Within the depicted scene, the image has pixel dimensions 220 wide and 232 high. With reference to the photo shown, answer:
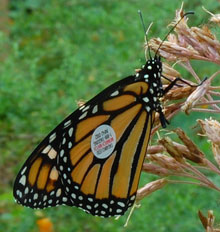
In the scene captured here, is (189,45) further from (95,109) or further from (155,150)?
(95,109)

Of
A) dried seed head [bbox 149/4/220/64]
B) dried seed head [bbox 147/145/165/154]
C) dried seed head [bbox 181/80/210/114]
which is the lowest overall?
dried seed head [bbox 147/145/165/154]

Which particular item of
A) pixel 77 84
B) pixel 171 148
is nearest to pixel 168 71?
pixel 171 148

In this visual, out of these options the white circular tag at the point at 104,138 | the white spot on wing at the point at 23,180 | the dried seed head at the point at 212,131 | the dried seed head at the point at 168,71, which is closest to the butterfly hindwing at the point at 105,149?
the white circular tag at the point at 104,138

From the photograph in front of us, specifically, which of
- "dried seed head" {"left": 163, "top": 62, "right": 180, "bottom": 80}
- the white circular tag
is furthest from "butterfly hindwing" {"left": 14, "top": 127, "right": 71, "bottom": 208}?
"dried seed head" {"left": 163, "top": 62, "right": 180, "bottom": 80}

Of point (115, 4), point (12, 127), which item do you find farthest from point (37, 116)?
point (115, 4)

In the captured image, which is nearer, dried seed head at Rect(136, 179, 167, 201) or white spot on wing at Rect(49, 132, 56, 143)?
dried seed head at Rect(136, 179, 167, 201)

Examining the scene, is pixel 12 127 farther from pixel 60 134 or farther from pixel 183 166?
pixel 183 166

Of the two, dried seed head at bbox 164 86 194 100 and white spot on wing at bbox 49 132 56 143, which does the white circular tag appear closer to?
white spot on wing at bbox 49 132 56 143

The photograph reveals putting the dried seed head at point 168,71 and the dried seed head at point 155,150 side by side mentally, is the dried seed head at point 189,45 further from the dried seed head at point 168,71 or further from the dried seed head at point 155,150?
the dried seed head at point 155,150
